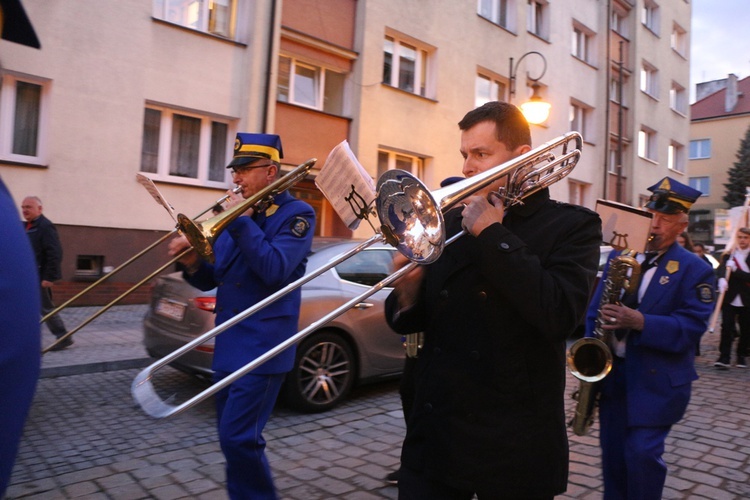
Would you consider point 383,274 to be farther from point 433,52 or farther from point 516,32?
point 516,32

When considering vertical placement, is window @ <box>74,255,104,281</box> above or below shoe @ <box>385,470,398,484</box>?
above

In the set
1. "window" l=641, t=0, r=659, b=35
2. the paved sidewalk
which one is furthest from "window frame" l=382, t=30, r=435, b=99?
"window" l=641, t=0, r=659, b=35

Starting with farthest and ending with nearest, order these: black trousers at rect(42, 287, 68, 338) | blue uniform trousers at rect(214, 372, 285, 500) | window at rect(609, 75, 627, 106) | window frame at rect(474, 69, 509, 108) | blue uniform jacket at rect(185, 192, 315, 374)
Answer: window at rect(609, 75, 627, 106) < window frame at rect(474, 69, 509, 108) < black trousers at rect(42, 287, 68, 338) < blue uniform jacket at rect(185, 192, 315, 374) < blue uniform trousers at rect(214, 372, 285, 500)

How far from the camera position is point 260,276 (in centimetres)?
295

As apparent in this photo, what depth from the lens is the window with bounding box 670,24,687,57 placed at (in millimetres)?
29891

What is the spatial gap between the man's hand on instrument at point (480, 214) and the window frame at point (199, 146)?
10.8 meters

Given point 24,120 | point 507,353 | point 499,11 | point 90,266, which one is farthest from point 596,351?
point 499,11

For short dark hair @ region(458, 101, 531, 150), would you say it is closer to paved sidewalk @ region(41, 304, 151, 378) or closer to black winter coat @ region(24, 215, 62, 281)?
paved sidewalk @ region(41, 304, 151, 378)

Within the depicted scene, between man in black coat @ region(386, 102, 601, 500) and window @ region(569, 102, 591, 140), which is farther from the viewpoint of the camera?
window @ region(569, 102, 591, 140)

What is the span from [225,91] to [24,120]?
3.73 m

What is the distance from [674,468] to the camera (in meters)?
4.47

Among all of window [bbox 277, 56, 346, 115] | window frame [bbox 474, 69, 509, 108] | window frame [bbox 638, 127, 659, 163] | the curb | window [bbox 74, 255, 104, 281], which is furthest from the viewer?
window frame [bbox 638, 127, 659, 163]

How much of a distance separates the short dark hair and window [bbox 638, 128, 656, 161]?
2737cm

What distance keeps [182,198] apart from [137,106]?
1896 mm
